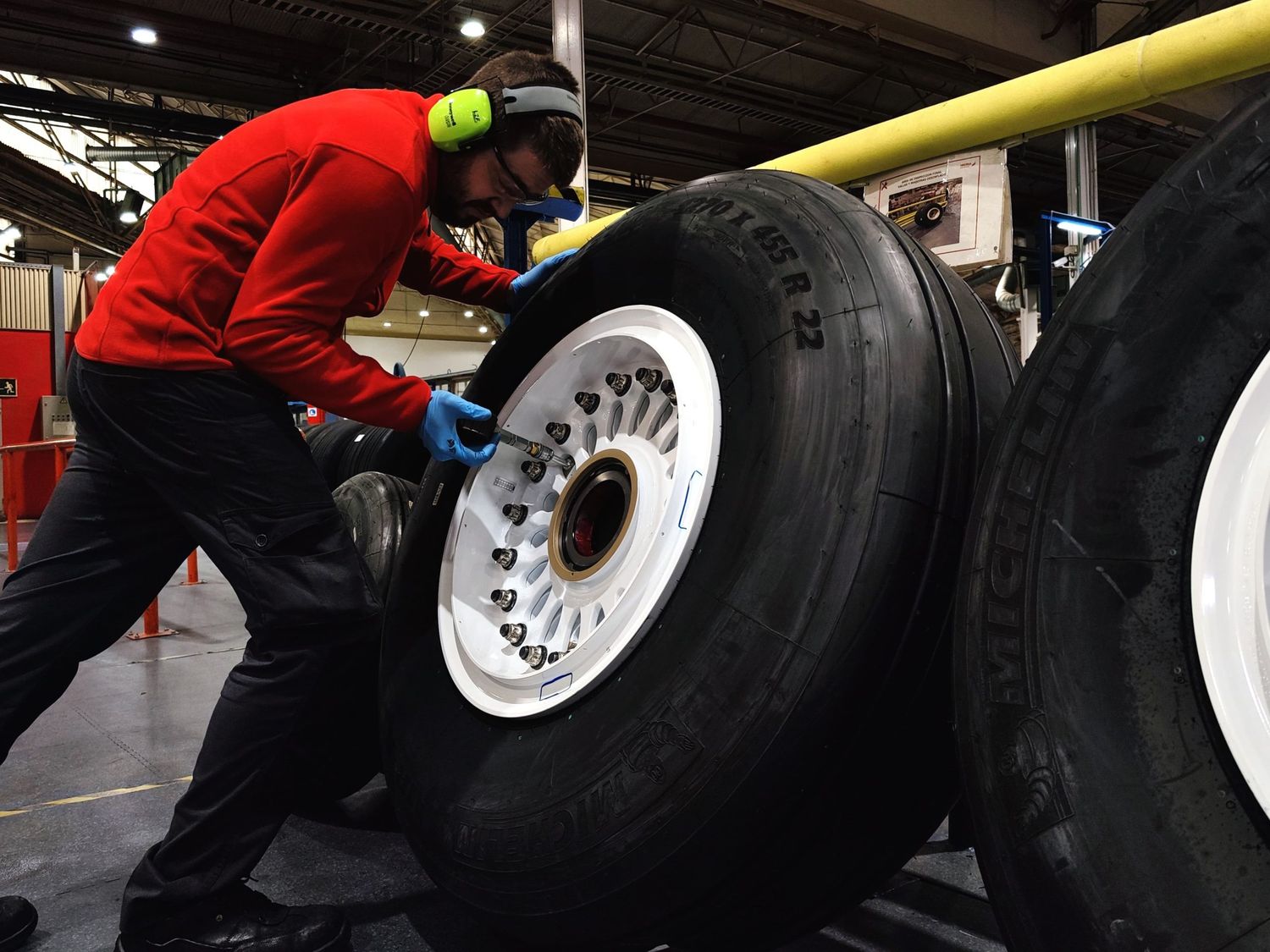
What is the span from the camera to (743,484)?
114cm

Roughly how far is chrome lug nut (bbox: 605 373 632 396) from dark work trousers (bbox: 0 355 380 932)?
1.64 feet

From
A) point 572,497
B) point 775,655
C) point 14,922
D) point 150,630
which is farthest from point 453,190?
point 150,630

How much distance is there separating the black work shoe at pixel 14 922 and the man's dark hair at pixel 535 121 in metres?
1.36

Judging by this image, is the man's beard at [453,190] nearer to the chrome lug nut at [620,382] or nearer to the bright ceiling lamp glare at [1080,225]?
the chrome lug nut at [620,382]

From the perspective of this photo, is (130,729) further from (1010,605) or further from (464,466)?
(1010,605)

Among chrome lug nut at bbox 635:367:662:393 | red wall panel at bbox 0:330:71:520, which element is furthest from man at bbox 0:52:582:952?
A: red wall panel at bbox 0:330:71:520

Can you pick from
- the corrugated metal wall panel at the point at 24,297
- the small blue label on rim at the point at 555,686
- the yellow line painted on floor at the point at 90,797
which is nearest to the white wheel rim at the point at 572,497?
the small blue label on rim at the point at 555,686

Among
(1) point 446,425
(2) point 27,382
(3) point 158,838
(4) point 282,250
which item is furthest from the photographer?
(2) point 27,382

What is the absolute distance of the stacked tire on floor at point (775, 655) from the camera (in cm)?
97

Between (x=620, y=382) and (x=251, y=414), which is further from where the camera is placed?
(x=620, y=382)

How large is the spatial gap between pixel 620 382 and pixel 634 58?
7.75 m

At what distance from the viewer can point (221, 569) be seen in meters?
1.40

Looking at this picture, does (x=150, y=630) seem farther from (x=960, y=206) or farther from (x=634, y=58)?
(x=634, y=58)

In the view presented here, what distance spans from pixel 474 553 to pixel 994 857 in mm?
1115
